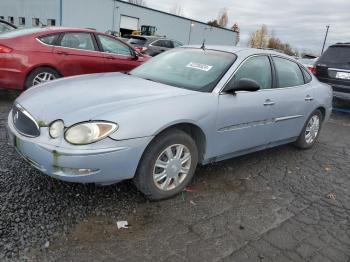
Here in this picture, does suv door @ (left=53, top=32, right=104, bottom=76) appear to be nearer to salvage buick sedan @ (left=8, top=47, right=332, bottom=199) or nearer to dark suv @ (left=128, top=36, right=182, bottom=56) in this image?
salvage buick sedan @ (left=8, top=47, right=332, bottom=199)

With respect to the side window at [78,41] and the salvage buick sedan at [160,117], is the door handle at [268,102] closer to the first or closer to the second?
the salvage buick sedan at [160,117]

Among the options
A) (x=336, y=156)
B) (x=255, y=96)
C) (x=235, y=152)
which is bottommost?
(x=336, y=156)

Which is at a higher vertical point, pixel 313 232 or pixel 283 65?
pixel 283 65

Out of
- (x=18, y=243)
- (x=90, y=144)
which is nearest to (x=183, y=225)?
(x=90, y=144)

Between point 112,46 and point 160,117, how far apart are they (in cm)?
475

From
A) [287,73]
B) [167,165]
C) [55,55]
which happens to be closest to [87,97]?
[167,165]

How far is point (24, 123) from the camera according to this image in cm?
343

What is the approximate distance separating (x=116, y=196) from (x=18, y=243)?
1078mm

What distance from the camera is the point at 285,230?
3412mm

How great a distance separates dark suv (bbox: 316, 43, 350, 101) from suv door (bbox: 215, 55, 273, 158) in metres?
4.40

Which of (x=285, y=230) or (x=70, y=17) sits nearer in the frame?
(x=285, y=230)

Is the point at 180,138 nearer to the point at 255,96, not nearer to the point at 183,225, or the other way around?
the point at 183,225

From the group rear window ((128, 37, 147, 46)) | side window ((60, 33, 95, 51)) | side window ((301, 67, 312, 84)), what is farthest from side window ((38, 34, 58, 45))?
rear window ((128, 37, 147, 46))

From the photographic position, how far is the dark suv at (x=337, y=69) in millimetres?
8438
